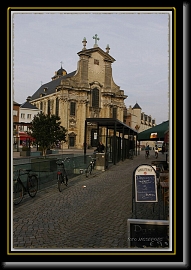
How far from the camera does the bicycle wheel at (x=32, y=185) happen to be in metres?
8.26

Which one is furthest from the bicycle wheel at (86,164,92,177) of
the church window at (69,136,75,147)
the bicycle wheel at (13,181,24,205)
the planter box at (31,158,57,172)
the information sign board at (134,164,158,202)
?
the church window at (69,136,75,147)

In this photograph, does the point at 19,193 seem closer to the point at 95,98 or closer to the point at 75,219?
the point at 75,219

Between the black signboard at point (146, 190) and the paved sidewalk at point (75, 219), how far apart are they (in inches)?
29.7

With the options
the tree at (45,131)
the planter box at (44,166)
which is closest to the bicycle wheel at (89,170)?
the planter box at (44,166)

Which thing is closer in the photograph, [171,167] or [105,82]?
[171,167]

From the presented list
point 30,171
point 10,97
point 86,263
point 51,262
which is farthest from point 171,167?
point 30,171

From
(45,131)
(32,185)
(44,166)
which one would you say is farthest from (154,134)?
(45,131)

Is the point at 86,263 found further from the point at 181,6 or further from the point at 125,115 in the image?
the point at 125,115

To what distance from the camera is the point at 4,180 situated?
4.02 m

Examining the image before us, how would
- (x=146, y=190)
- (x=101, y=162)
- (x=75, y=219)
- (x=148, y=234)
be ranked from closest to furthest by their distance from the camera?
(x=148, y=234) < (x=146, y=190) < (x=75, y=219) < (x=101, y=162)

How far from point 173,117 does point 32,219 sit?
12.7 feet

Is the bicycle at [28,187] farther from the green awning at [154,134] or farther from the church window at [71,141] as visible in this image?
the church window at [71,141]

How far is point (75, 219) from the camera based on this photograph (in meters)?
6.20

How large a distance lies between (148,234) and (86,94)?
52466 millimetres
